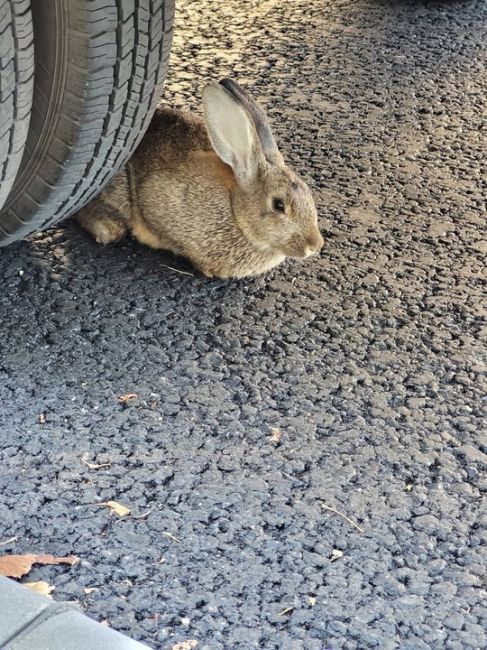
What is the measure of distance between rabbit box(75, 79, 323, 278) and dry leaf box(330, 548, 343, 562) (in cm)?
136

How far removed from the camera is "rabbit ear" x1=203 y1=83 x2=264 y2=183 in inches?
144

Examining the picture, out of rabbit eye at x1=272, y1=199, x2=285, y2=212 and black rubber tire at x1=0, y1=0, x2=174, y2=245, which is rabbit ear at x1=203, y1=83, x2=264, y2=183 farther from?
black rubber tire at x1=0, y1=0, x2=174, y2=245

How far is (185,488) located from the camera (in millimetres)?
2764

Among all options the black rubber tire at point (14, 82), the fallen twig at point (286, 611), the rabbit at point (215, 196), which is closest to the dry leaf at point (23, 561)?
the fallen twig at point (286, 611)

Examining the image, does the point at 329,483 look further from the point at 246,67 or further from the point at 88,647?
the point at 246,67

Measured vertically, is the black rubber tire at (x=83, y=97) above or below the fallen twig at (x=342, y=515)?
above

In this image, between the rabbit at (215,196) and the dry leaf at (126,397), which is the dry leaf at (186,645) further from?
the rabbit at (215,196)

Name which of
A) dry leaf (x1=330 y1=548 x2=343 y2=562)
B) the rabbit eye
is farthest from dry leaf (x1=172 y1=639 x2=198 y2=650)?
the rabbit eye

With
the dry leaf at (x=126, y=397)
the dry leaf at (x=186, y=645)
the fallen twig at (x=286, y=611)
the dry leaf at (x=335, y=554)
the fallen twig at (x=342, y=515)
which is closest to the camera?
the dry leaf at (x=186, y=645)

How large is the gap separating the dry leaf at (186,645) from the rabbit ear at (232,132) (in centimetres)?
192

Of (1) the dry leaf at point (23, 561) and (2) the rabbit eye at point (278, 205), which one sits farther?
(2) the rabbit eye at point (278, 205)

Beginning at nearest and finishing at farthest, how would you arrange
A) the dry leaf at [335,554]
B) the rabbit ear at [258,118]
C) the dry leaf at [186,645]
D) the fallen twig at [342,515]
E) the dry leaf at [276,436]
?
1. the dry leaf at [186,645]
2. the dry leaf at [335,554]
3. the fallen twig at [342,515]
4. the dry leaf at [276,436]
5. the rabbit ear at [258,118]

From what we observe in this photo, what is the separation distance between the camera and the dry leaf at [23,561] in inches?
95.9

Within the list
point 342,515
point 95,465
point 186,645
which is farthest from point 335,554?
point 95,465
